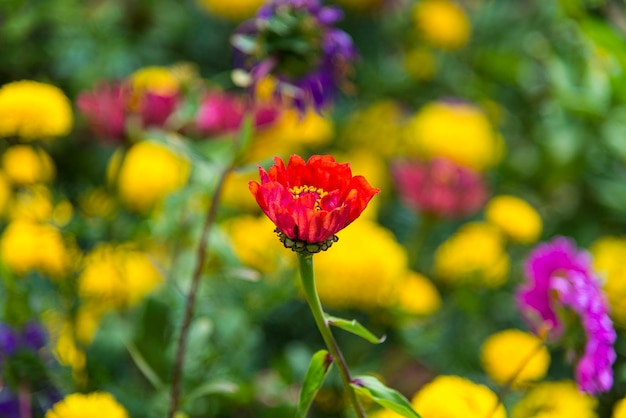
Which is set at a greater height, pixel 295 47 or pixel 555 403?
pixel 295 47

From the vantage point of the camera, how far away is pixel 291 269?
66cm

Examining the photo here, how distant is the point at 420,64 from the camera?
1.23m

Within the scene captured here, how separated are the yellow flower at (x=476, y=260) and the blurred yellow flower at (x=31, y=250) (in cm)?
35

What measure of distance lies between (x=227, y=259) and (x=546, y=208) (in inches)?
22.9

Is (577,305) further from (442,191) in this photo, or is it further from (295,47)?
(442,191)

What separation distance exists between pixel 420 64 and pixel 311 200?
0.94 meters

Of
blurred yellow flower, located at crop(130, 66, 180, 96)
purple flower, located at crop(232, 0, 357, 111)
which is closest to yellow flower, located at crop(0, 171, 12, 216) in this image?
blurred yellow flower, located at crop(130, 66, 180, 96)

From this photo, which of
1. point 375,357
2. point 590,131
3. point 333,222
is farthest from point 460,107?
point 333,222

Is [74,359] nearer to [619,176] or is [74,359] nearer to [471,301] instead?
[471,301]

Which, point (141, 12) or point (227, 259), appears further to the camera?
point (141, 12)

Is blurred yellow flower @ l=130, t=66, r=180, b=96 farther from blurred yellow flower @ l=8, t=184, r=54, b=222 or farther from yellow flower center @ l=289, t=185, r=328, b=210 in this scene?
yellow flower center @ l=289, t=185, r=328, b=210

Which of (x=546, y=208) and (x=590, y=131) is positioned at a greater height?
(x=590, y=131)

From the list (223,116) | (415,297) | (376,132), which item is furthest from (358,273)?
(376,132)

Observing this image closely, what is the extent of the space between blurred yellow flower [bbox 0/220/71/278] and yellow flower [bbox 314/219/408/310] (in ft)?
0.67
